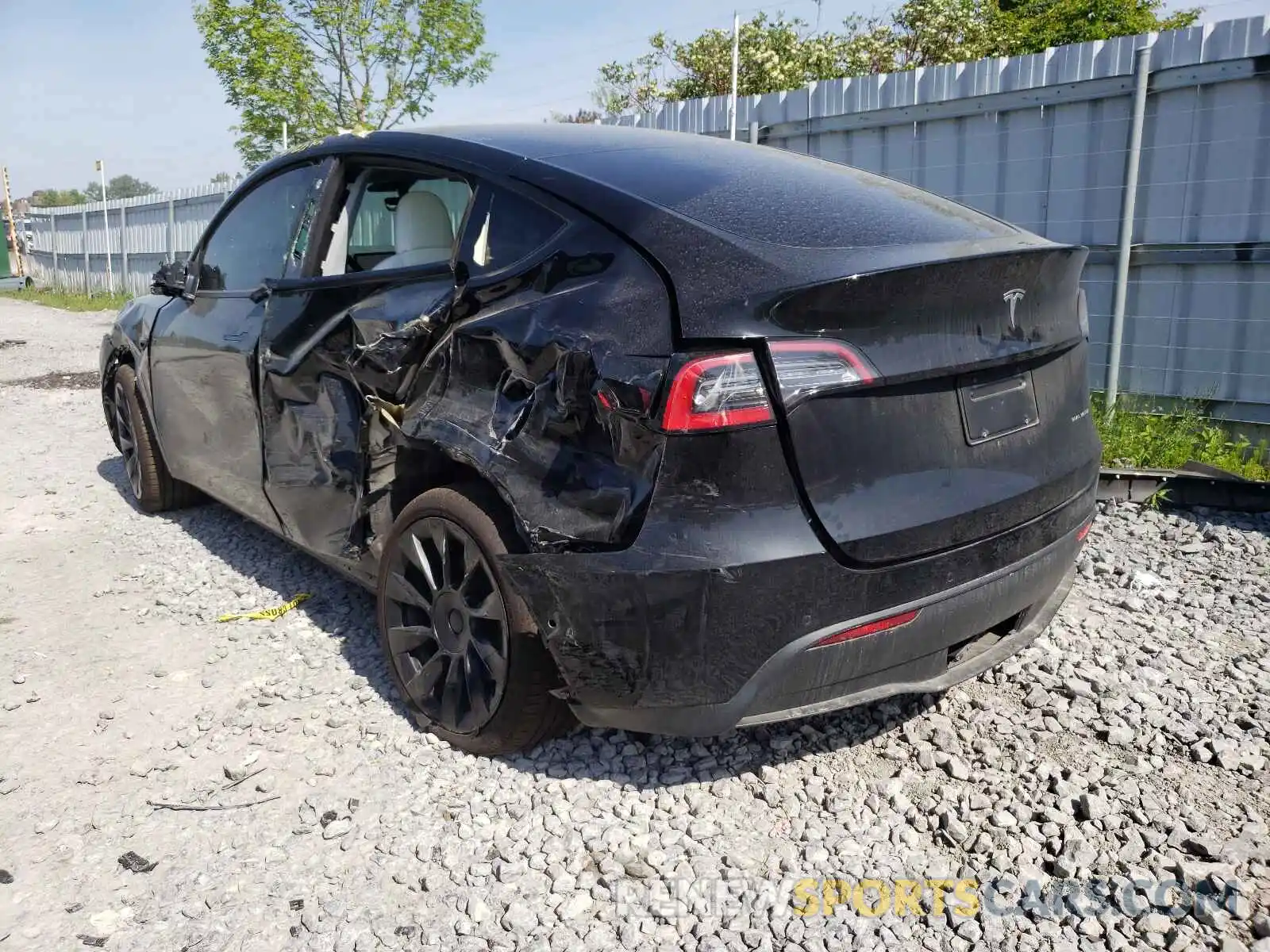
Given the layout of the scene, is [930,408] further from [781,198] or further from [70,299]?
[70,299]

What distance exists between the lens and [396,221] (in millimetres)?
3457

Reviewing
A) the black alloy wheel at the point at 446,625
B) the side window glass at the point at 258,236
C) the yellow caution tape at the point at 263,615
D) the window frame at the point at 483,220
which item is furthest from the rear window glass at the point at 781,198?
the yellow caution tape at the point at 263,615

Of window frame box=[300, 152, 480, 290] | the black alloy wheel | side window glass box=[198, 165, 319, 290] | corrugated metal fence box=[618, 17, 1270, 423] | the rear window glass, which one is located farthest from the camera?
corrugated metal fence box=[618, 17, 1270, 423]

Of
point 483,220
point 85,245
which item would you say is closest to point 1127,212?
point 483,220

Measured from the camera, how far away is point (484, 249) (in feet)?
9.19

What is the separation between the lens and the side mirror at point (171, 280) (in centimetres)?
468

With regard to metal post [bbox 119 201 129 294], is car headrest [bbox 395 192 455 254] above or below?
below

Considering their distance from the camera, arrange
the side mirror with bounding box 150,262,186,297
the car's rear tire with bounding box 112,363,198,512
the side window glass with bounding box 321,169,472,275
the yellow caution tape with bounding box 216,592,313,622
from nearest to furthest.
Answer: the side window glass with bounding box 321,169,472,275
the yellow caution tape with bounding box 216,592,313,622
the side mirror with bounding box 150,262,186,297
the car's rear tire with bounding box 112,363,198,512

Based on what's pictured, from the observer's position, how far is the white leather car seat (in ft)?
10.3

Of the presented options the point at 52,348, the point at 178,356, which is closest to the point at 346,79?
the point at 52,348

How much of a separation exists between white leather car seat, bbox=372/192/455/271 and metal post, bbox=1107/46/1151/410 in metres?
3.97

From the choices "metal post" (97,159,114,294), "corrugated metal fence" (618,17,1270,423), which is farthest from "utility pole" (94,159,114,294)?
"corrugated metal fence" (618,17,1270,423)

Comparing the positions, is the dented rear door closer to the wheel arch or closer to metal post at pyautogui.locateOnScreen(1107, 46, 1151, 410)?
the wheel arch

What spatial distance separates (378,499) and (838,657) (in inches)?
62.3
